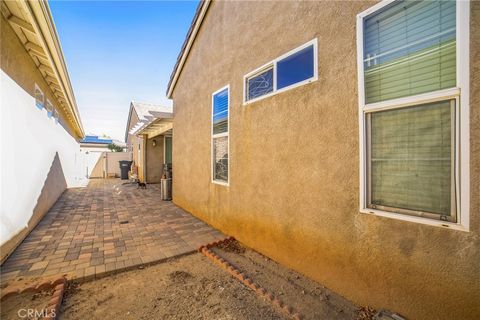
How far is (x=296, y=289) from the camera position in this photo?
9.59 feet

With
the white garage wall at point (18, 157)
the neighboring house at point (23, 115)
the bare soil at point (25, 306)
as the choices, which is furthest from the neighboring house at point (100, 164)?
the bare soil at point (25, 306)

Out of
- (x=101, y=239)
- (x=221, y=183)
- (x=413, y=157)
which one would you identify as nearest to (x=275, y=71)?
(x=413, y=157)

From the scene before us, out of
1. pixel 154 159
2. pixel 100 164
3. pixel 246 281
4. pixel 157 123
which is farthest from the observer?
pixel 100 164

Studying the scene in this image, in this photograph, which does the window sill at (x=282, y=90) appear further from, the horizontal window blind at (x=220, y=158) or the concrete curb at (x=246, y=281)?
the concrete curb at (x=246, y=281)

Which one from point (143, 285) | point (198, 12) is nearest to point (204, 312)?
point (143, 285)

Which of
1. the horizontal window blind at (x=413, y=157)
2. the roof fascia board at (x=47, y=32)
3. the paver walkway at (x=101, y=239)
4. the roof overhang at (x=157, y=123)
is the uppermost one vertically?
the roof fascia board at (x=47, y=32)

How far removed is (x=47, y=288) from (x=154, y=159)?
11769 millimetres

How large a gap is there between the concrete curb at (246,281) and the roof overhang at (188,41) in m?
6.21

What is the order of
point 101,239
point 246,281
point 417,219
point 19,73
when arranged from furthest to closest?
1. point 101,239
2. point 19,73
3. point 246,281
4. point 417,219

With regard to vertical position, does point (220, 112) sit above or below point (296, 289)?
above

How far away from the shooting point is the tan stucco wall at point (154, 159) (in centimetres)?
1395

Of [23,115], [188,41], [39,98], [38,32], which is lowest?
[23,115]

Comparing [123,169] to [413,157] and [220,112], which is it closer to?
[220,112]

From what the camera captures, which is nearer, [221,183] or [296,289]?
[296,289]
